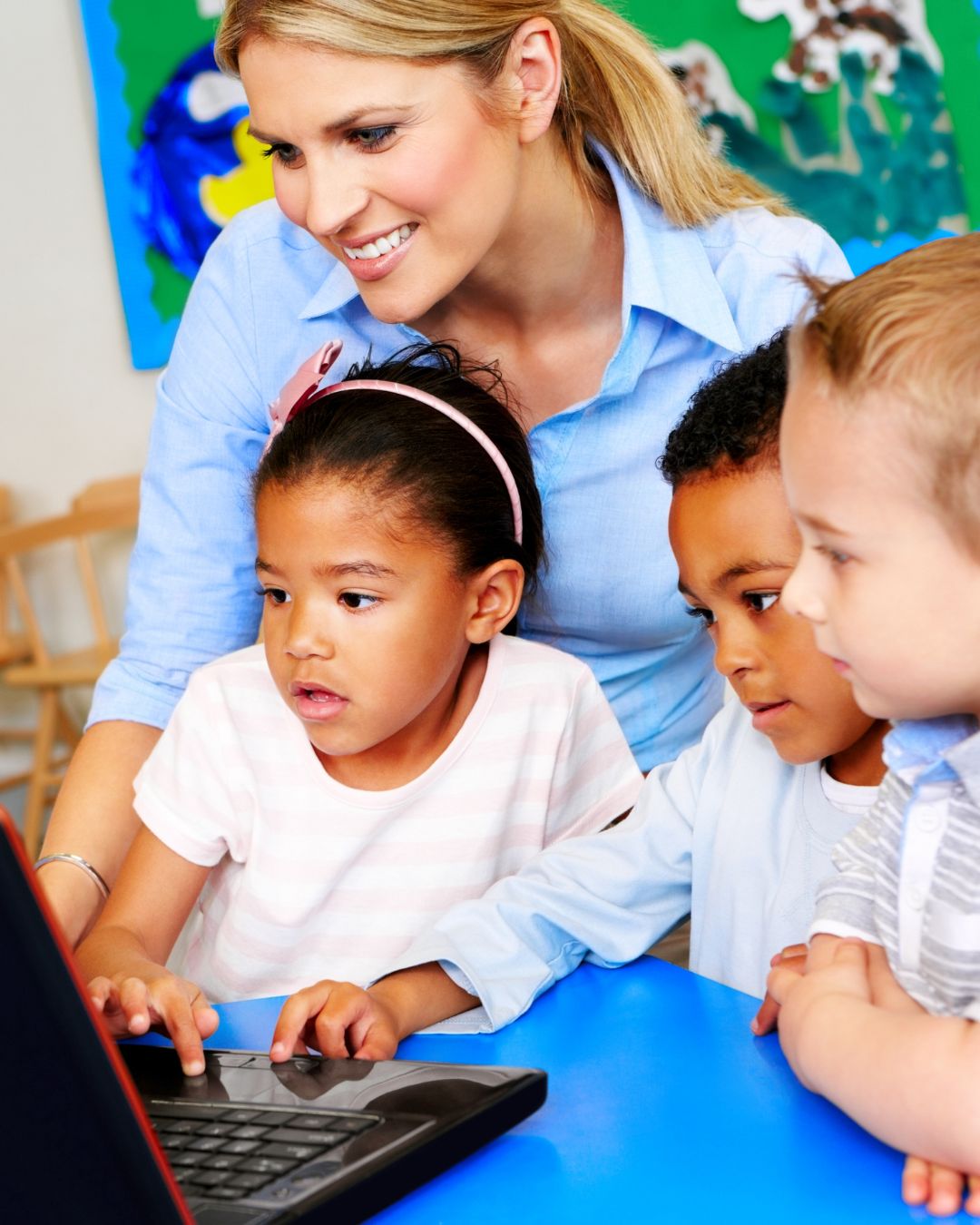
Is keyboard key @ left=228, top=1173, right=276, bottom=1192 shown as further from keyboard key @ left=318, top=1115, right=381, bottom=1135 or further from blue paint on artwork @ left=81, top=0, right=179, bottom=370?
blue paint on artwork @ left=81, top=0, right=179, bottom=370

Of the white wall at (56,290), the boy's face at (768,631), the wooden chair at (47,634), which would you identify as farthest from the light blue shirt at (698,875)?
the white wall at (56,290)

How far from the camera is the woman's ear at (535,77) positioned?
1.28 metres

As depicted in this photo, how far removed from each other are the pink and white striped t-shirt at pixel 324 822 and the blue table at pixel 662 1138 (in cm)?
34

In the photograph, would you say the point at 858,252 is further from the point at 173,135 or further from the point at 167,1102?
the point at 167,1102

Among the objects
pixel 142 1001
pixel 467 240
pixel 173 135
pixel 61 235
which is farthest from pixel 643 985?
pixel 61 235

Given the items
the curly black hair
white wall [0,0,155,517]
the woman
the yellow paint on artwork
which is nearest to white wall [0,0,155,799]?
white wall [0,0,155,517]

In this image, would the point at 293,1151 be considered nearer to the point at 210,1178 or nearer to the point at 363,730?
the point at 210,1178

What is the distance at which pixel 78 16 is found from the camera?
11.5ft

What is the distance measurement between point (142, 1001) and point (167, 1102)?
16cm

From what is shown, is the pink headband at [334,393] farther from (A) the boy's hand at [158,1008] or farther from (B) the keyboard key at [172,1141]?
(B) the keyboard key at [172,1141]

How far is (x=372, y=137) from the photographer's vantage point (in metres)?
1.21

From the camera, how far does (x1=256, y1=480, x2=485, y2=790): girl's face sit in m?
1.15

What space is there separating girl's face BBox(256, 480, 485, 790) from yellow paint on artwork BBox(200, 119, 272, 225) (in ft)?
7.73

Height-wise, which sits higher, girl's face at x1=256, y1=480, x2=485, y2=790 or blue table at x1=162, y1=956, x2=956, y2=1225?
girl's face at x1=256, y1=480, x2=485, y2=790
